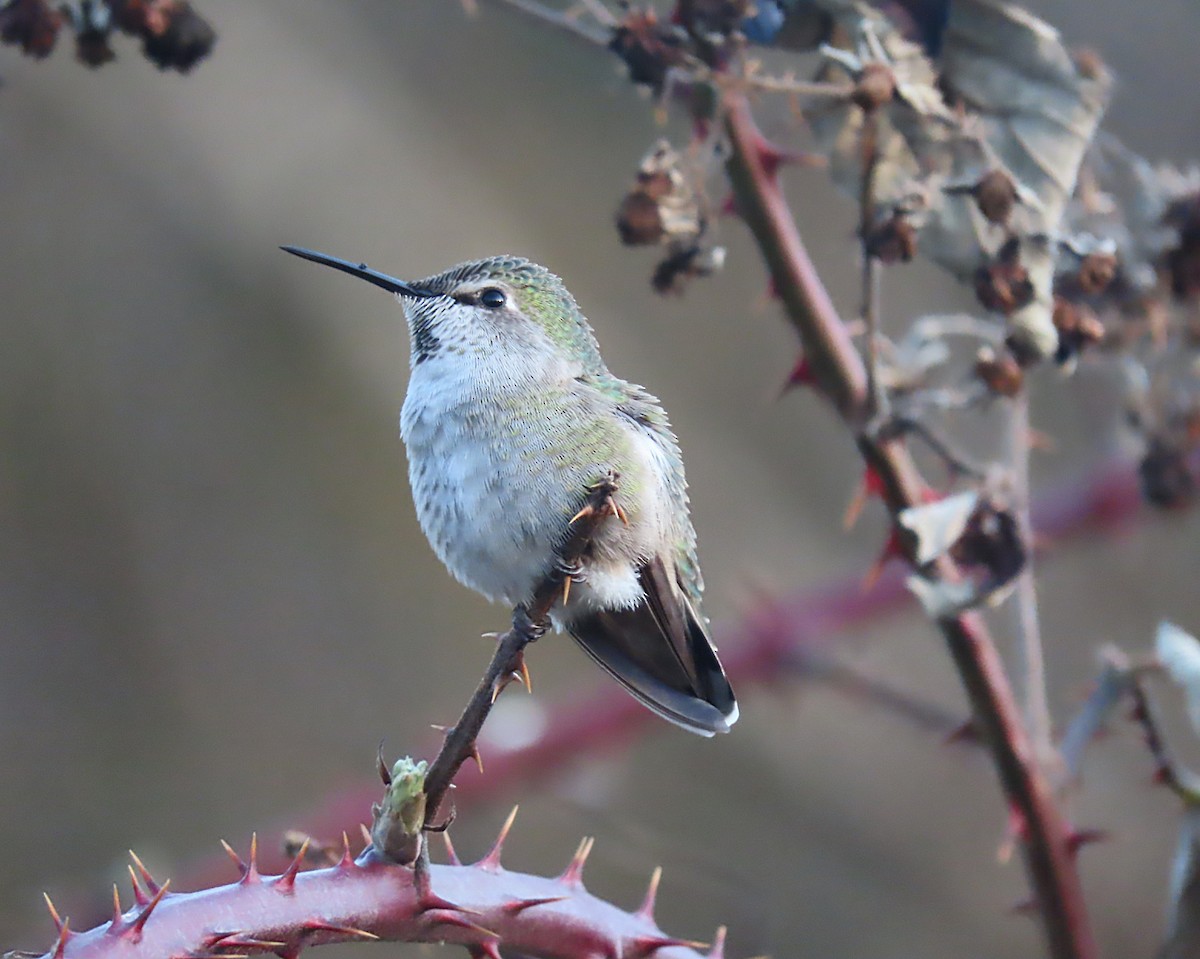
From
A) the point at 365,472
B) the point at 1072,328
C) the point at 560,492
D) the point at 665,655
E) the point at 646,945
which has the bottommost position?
the point at 365,472

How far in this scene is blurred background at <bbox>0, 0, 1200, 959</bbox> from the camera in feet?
16.5

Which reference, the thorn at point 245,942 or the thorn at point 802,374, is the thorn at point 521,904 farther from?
the thorn at point 802,374

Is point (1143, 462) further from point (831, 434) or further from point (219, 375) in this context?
point (219, 375)

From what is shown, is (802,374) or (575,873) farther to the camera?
(802,374)

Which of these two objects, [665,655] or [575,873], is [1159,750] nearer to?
[665,655]

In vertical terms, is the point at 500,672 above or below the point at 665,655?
above

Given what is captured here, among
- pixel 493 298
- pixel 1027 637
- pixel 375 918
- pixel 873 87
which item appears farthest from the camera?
pixel 493 298

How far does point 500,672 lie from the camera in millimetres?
1231

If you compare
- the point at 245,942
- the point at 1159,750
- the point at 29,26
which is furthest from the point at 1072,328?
the point at 29,26

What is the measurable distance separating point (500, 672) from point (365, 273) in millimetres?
844

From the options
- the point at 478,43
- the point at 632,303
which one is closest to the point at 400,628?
the point at 632,303

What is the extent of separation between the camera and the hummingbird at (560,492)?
1770 mm

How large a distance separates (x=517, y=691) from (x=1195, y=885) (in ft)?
8.02

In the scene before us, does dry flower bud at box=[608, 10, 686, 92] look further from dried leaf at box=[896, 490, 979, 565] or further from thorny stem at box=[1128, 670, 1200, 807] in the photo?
thorny stem at box=[1128, 670, 1200, 807]
